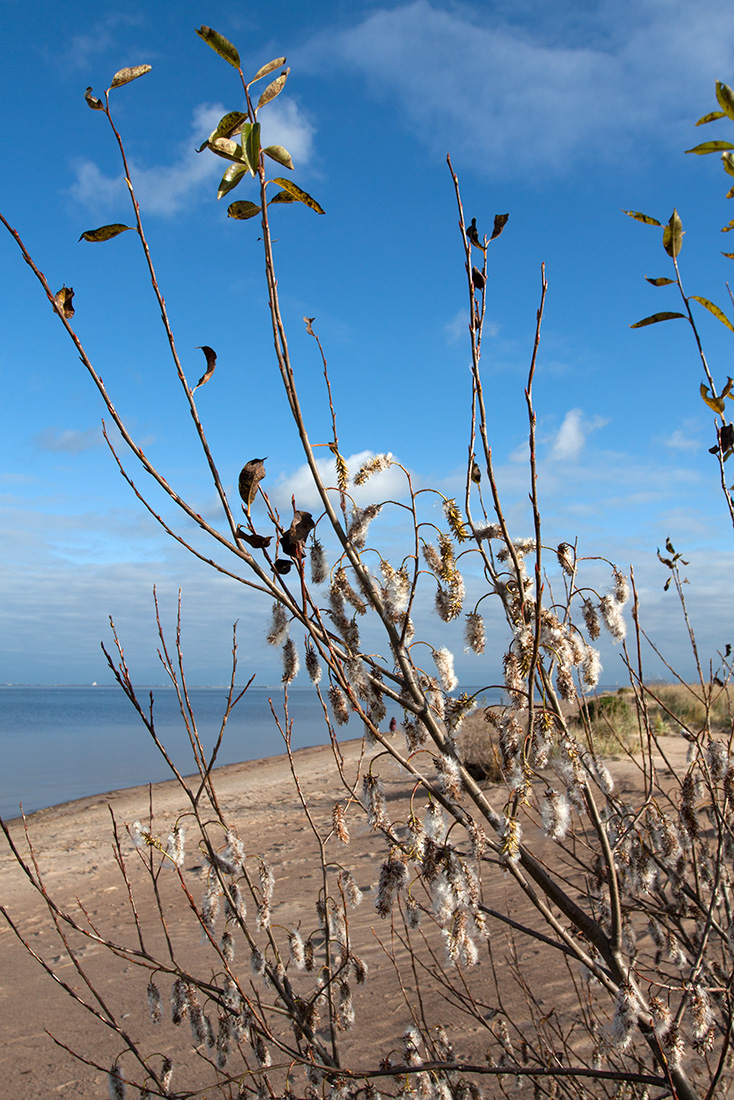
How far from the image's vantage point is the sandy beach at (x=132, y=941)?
4727mm

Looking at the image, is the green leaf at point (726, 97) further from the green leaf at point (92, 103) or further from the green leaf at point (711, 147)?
the green leaf at point (92, 103)

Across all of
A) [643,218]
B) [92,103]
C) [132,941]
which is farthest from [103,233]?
[132,941]

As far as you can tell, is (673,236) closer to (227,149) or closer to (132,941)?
(227,149)

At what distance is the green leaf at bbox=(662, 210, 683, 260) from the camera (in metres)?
1.85

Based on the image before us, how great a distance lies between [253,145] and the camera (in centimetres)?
129

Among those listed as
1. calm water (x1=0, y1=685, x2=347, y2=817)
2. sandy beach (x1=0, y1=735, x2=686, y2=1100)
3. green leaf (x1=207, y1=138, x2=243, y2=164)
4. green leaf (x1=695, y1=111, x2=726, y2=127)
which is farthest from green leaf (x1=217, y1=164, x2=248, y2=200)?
calm water (x1=0, y1=685, x2=347, y2=817)

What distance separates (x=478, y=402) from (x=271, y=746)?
37096 mm

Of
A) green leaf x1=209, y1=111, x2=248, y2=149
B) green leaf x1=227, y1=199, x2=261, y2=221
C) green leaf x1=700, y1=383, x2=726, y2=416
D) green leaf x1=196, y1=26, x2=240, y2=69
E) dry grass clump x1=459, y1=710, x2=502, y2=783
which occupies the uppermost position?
green leaf x1=196, y1=26, x2=240, y2=69

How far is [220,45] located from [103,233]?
1.39 ft

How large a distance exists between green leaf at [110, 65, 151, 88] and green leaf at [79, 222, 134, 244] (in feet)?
0.85

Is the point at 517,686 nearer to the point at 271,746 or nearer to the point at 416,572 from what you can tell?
the point at 416,572

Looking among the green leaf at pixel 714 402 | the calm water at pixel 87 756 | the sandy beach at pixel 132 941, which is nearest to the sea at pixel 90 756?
the calm water at pixel 87 756

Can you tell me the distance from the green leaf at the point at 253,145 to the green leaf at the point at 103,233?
13.6 inches

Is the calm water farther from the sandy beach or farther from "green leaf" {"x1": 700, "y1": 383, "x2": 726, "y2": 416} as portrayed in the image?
"green leaf" {"x1": 700, "y1": 383, "x2": 726, "y2": 416}
